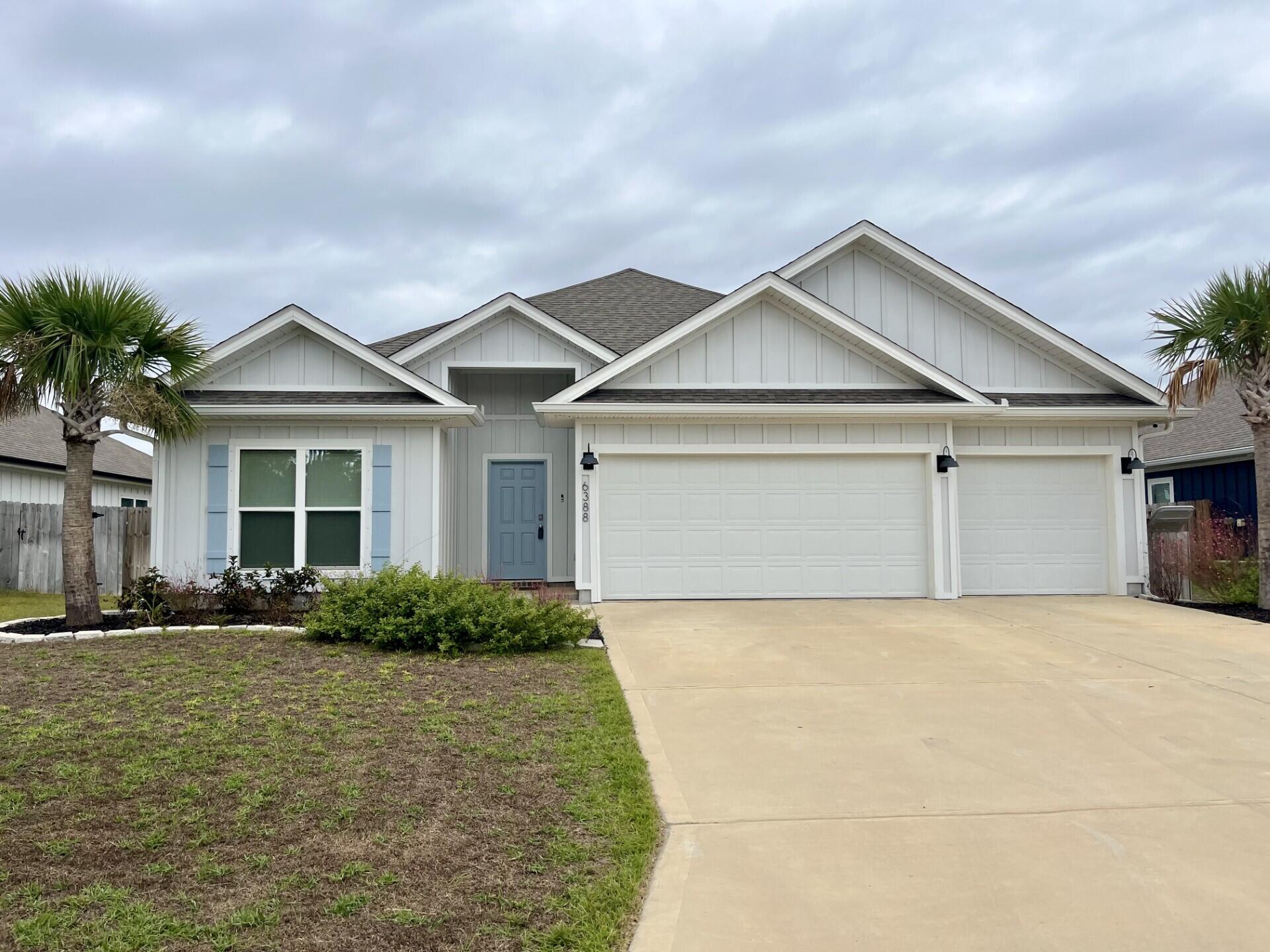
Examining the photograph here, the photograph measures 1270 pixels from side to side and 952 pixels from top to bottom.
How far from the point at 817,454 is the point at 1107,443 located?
14.9 feet

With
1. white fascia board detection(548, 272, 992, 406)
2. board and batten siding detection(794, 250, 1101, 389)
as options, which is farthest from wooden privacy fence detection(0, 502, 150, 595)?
board and batten siding detection(794, 250, 1101, 389)

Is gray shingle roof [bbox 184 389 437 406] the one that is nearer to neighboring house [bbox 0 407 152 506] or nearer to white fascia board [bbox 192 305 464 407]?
white fascia board [bbox 192 305 464 407]

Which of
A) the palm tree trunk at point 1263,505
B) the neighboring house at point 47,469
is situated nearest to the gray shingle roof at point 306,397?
the neighboring house at point 47,469

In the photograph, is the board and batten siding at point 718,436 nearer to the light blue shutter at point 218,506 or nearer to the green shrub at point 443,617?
the green shrub at point 443,617

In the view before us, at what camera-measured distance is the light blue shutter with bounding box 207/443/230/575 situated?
11.2m

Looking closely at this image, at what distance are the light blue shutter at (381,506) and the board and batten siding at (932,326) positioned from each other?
7.31 metres

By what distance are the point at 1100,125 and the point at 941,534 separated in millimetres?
13153

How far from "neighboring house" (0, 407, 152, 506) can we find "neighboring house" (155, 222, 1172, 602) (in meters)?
5.42

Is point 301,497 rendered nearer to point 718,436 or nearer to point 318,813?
point 718,436

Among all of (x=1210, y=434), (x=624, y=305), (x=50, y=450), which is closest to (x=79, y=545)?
(x=624, y=305)

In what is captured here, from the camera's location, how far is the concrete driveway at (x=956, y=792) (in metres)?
3.02

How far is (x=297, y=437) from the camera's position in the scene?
37.6 ft

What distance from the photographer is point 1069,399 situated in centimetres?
1264

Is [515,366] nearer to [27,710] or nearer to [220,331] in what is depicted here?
[220,331]
